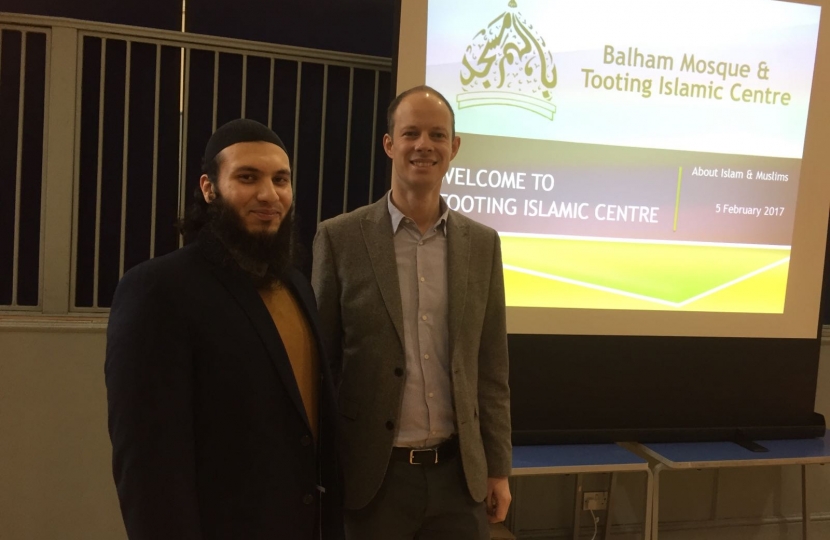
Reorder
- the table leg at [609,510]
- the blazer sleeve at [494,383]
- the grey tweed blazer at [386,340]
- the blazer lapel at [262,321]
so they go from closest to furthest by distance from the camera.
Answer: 1. the blazer lapel at [262,321]
2. the grey tweed blazer at [386,340]
3. the blazer sleeve at [494,383]
4. the table leg at [609,510]

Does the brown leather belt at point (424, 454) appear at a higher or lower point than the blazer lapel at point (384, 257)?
lower

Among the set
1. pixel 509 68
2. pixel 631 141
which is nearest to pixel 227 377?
pixel 509 68

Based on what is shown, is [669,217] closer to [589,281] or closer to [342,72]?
[589,281]

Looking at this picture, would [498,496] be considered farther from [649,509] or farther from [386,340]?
[649,509]

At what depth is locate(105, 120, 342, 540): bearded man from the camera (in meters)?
1.00

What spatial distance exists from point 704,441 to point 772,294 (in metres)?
0.76

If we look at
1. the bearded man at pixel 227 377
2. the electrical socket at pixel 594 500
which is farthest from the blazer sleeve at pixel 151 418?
the electrical socket at pixel 594 500

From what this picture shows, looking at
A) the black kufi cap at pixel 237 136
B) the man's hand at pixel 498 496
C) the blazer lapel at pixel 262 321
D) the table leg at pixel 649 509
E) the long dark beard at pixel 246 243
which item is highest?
the black kufi cap at pixel 237 136

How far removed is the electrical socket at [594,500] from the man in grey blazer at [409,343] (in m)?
1.59

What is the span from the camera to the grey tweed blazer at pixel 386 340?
4.60 feet

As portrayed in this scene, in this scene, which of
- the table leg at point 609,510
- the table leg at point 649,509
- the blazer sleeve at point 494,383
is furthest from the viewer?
the table leg at point 609,510

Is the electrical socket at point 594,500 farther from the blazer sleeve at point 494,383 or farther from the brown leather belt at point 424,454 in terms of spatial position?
the brown leather belt at point 424,454

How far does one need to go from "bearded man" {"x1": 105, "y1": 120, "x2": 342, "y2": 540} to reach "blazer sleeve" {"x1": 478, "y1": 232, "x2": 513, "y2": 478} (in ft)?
1.49

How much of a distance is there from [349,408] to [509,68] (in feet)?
5.31
